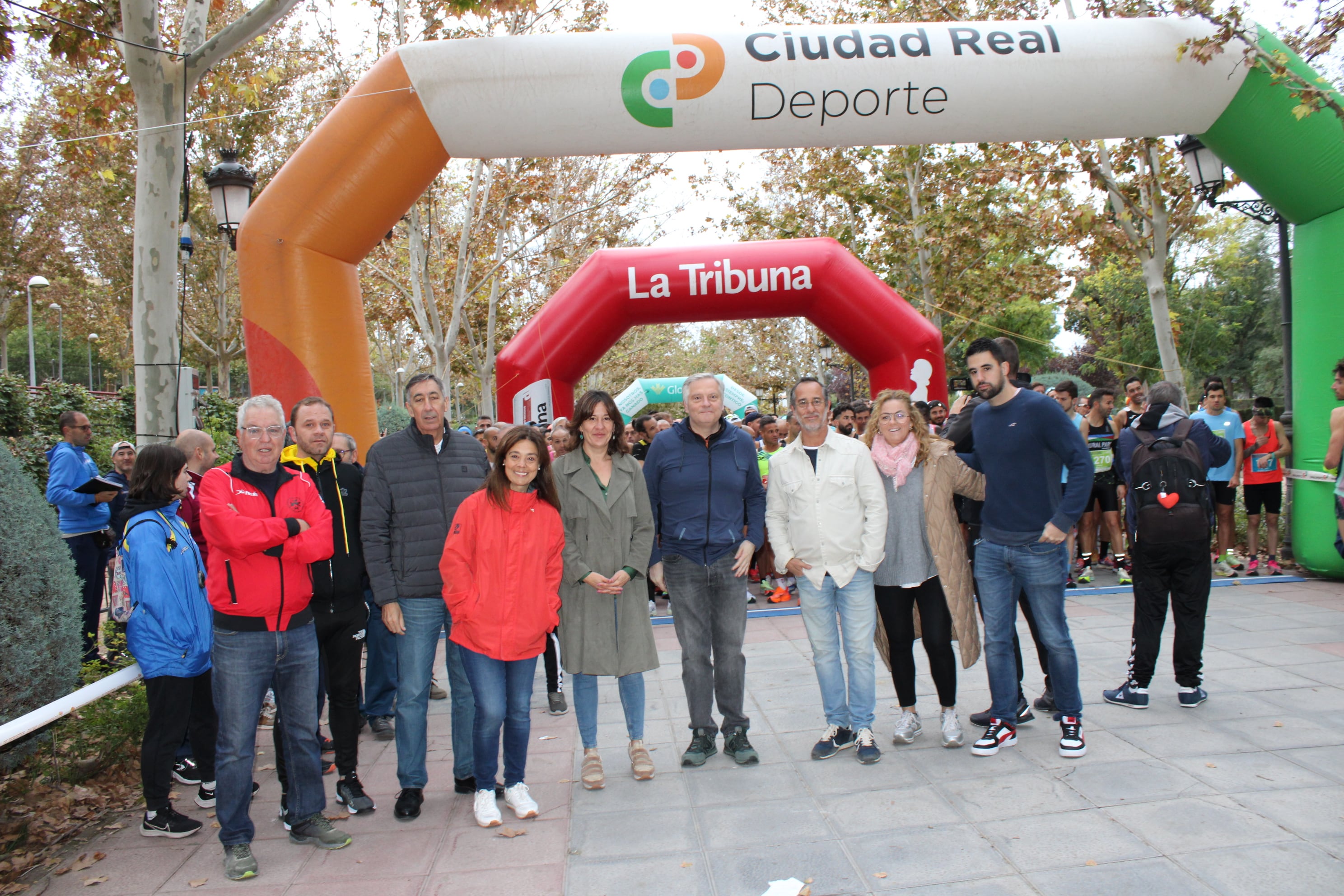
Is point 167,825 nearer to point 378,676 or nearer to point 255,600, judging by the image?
point 255,600

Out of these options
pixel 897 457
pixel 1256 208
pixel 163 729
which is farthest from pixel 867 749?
pixel 1256 208

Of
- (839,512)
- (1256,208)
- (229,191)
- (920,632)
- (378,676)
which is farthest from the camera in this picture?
(1256,208)

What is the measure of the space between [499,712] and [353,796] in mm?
765

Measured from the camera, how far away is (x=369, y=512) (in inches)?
144

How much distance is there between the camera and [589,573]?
381cm

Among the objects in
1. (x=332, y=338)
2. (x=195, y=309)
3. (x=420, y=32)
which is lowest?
(x=332, y=338)

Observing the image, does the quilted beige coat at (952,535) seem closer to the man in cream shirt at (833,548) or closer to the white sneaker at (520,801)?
the man in cream shirt at (833,548)

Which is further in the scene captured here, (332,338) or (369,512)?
(332,338)

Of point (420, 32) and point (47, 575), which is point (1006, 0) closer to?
point (420, 32)

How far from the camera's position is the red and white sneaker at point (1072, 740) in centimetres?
391

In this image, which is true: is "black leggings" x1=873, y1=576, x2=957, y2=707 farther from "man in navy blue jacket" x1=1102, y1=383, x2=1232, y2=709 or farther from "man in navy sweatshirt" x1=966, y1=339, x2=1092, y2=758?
"man in navy blue jacket" x1=1102, y1=383, x2=1232, y2=709

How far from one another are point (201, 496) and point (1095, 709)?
170 inches

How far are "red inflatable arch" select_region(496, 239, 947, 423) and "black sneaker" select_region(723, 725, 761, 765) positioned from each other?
5.19 metres

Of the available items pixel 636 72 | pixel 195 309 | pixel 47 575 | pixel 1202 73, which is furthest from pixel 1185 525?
pixel 195 309
